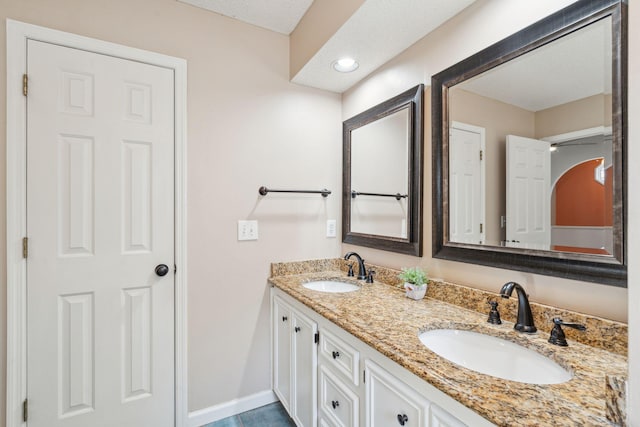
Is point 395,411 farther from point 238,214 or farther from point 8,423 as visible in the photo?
point 8,423

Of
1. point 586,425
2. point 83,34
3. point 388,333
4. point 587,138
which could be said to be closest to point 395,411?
point 388,333

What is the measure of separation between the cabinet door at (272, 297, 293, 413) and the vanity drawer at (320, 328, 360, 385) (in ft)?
1.21

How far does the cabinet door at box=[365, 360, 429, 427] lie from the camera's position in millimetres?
907

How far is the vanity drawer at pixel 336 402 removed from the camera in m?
1.21

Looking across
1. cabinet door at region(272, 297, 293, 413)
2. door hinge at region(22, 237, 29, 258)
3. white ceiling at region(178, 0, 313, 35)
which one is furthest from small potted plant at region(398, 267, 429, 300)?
door hinge at region(22, 237, 29, 258)

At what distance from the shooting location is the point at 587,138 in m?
1.02

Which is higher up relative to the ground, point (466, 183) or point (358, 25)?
point (358, 25)

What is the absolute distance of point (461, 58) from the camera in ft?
4.65

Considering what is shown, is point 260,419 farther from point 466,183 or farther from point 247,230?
point 466,183

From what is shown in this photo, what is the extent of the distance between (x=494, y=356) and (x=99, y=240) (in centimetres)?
182

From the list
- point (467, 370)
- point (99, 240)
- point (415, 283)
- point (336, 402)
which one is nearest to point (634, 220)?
point (467, 370)

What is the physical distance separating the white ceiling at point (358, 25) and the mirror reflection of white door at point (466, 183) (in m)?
0.51

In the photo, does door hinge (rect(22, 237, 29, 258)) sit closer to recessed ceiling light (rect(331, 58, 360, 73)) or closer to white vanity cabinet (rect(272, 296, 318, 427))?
white vanity cabinet (rect(272, 296, 318, 427))

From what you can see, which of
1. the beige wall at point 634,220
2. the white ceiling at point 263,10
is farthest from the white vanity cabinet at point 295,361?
the white ceiling at point 263,10
